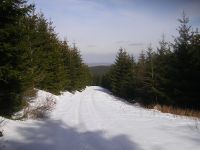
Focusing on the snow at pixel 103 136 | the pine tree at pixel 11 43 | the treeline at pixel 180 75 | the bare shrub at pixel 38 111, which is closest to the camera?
the snow at pixel 103 136

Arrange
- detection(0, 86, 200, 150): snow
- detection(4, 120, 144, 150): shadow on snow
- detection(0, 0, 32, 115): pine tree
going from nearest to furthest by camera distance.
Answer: detection(0, 86, 200, 150): snow, detection(4, 120, 144, 150): shadow on snow, detection(0, 0, 32, 115): pine tree

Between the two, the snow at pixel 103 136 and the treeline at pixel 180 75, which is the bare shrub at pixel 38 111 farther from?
the treeline at pixel 180 75

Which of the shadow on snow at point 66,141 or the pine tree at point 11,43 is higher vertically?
the pine tree at point 11,43

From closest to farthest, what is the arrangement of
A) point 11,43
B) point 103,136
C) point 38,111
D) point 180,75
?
1. point 103,136
2. point 11,43
3. point 38,111
4. point 180,75

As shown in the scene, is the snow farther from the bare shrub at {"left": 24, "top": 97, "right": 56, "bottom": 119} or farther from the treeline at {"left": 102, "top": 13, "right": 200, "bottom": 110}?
the treeline at {"left": 102, "top": 13, "right": 200, "bottom": 110}

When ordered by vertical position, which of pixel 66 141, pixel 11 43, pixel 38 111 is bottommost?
pixel 66 141

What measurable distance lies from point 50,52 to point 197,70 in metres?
14.8

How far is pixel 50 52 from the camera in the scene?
29.9m

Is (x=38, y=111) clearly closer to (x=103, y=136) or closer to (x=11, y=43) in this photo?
(x=11, y=43)

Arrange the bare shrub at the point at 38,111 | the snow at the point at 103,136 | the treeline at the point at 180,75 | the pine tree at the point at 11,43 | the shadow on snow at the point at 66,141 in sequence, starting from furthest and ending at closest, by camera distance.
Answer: the treeline at the point at 180,75 → the bare shrub at the point at 38,111 → the pine tree at the point at 11,43 → the shadow on snow at the point at 66,141 → the snow at the point at 103,136

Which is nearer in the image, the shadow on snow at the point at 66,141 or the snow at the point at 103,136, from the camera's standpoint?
the snow at the point at 103,136

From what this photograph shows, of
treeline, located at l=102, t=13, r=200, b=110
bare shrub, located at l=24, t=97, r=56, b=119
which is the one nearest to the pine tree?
bare shrub, located at l=24, t=97, r=56, b=119

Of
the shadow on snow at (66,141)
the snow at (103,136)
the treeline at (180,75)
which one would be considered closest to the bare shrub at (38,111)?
the snow at (103,136)

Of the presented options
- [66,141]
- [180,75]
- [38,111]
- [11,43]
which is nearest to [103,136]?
[66,141]
